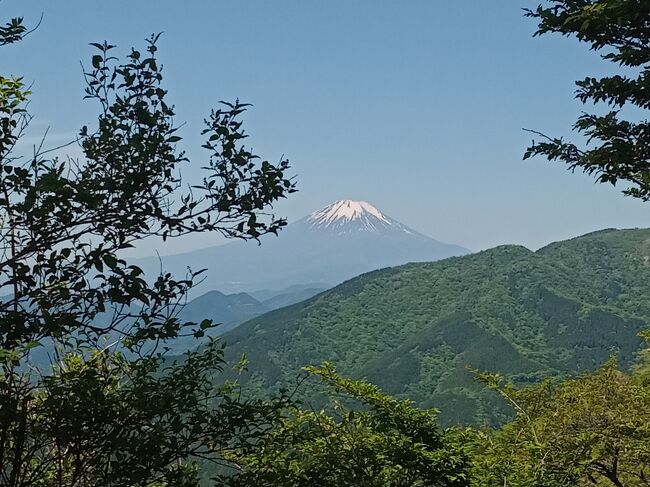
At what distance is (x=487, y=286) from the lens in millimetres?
156250

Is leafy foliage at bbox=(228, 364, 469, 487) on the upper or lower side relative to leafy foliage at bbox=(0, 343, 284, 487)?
lower

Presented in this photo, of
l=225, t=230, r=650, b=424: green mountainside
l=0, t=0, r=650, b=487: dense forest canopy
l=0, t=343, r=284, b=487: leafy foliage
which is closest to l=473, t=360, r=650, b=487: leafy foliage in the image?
l=0, t=0, r=650, b=487: dense forest canopy

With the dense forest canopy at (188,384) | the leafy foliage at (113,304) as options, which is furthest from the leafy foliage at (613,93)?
the leafy foliage at (113,304)

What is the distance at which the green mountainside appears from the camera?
11419 centimetres

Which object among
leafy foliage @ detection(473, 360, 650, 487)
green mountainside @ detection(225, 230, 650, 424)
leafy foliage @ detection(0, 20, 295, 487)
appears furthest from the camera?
green mountainside @ detection(225, 230, 650, 424)

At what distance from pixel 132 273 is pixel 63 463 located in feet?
4.39

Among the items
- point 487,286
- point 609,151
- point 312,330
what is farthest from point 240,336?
point 609,151

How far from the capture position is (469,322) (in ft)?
443

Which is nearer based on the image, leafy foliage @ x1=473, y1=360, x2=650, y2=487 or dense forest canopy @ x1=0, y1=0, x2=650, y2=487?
dense forest canopy @ x1=0, y1=0, x2=650, y2=487

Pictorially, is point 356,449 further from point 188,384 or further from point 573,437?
point 573,437

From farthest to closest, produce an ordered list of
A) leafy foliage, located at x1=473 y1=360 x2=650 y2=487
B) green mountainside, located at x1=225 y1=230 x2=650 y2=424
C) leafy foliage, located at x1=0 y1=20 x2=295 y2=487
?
1. green mountainside, located at x1=225 y1=230 x2=650 y2=424
2. leafy foliage, located at x1=473 y1=360 x2=650 y2=487
3. leafy foliage, located at x1=0 y1=20 x2=295 y2=487

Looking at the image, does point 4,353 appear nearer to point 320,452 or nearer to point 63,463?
point 63,463

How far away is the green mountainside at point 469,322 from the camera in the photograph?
11419 cm

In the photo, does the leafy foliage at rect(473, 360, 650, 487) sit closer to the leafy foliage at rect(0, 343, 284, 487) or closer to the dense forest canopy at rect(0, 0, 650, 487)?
the dense forest canopy at rect(0, 0, 650, 487)
